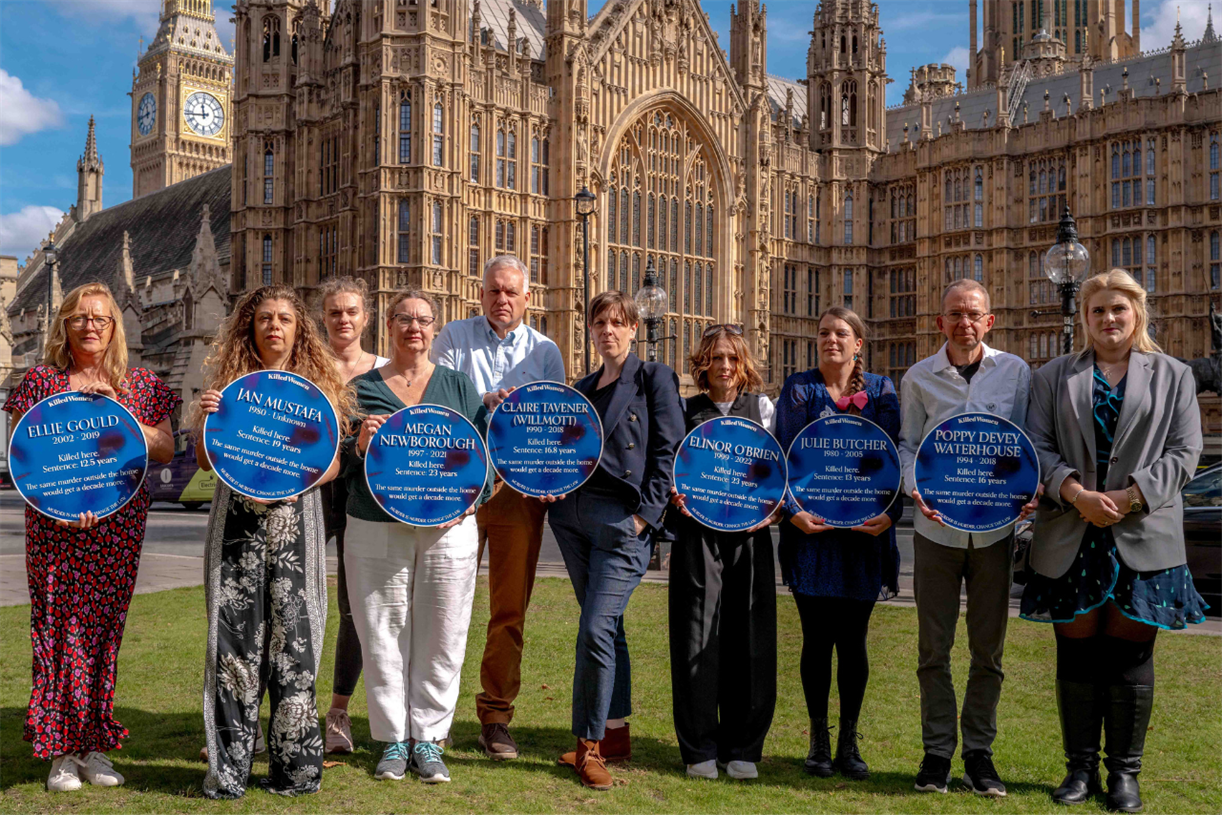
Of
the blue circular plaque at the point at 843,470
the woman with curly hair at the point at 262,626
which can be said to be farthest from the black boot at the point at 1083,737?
the woman with curly hair at the point at 262,626

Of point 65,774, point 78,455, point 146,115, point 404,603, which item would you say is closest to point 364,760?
point 404,603

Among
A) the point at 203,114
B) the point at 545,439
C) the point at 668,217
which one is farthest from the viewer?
the point at 203,114

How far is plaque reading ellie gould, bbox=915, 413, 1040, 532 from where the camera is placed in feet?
16.8

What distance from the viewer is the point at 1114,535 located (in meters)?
4.93

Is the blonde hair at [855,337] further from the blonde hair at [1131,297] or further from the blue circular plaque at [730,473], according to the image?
the blonde hair at [1131,297]

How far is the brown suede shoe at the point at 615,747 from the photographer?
5.43 m

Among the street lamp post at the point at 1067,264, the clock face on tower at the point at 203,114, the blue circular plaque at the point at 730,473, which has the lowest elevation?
the blue circular plaque at the point at 730,473

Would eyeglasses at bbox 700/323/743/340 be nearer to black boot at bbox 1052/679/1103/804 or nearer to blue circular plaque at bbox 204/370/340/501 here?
blue circular plaque at bbox 204/370/340/501

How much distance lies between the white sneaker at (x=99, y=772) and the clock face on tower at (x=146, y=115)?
341 ft

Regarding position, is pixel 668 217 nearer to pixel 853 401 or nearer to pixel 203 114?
pixel 853 401

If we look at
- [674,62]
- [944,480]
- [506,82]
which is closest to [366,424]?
[944,480]

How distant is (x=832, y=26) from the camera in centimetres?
4572

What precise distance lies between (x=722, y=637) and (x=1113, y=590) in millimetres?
1750

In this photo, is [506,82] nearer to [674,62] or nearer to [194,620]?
[674,62]
